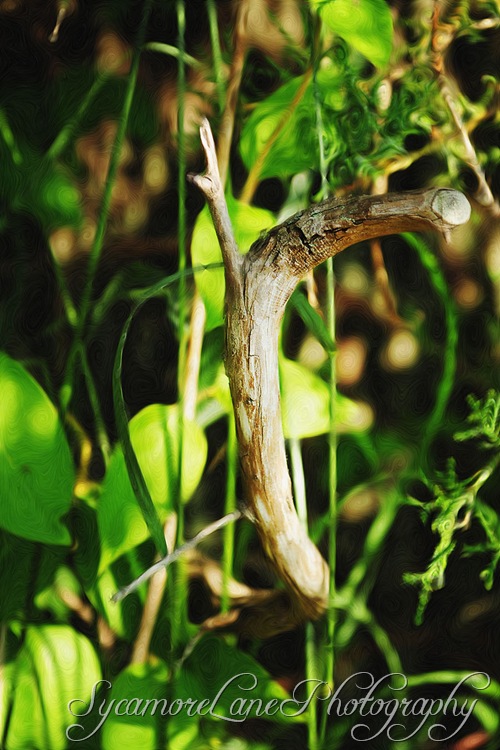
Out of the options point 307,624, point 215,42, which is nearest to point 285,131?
point 215,42

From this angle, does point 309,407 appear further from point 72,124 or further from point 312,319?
point 72,124

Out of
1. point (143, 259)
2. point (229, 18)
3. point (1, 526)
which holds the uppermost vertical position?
point (229, 18)

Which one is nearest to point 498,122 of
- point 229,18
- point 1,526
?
point 229,18

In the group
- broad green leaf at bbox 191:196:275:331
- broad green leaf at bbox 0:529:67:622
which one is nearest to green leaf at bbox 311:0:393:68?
broad green leaf at bbox 191:196:275:331

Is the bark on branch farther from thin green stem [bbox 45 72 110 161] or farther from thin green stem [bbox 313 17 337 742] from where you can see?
thin green stem [bbox 45 72 110 161]

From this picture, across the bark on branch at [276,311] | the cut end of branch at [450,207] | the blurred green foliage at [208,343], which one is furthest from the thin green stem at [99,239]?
the cut end of branch at [450,207]

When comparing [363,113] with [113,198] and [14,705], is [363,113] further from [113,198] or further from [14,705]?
[14,705]

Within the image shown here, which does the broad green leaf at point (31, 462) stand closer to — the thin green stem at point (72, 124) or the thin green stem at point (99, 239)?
the thin green stem at point (99, 239)
